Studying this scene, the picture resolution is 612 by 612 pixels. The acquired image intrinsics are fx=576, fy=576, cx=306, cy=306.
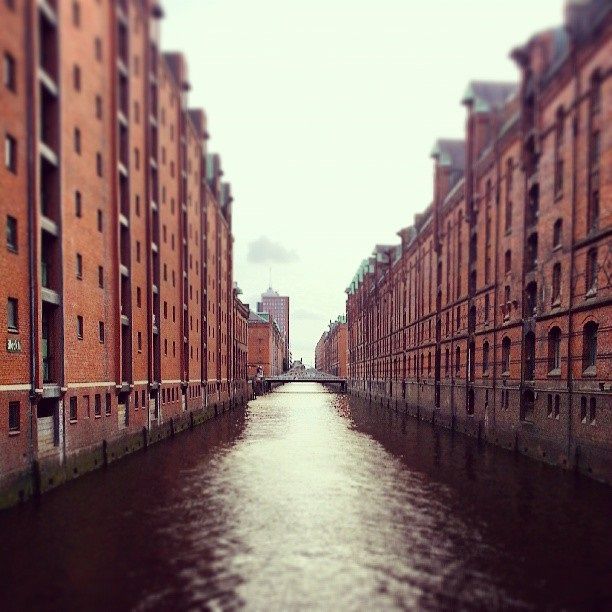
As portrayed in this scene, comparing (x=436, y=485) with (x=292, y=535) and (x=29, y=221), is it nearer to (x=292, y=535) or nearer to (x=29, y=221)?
(x=292, y=535)

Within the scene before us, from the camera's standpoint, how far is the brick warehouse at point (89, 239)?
62.0ft

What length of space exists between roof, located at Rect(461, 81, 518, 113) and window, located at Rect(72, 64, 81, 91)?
23989mm

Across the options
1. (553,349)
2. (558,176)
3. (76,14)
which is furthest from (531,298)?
(76,14)

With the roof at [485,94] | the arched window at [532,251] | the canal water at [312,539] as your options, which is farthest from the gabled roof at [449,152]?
the canal water at [312,539]

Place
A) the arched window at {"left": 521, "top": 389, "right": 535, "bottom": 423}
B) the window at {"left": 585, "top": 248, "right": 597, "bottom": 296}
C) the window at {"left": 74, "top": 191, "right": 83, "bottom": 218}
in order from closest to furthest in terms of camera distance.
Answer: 1. the window at {"left": 585, "top": 248, "right": 597, "bottom": 296}
2. the window at {"left": 74, "top": 191, "right": 83, "bottom": 218}
3. the arched window at {"left": 521, "top": 389, "right": 535, "bottom": 423}

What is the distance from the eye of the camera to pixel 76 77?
24000mm

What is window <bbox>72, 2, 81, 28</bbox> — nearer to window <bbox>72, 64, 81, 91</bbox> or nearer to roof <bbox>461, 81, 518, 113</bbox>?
window <bbox>72, 64, 81, 91</bbox>

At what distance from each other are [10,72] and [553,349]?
23987 millimetres

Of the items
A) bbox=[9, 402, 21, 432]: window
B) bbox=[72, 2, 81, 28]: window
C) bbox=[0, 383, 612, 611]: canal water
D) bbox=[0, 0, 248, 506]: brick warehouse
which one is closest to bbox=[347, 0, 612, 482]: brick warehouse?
bbox=[0, 383, 612, 611]: canal water

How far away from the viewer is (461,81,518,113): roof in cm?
3647

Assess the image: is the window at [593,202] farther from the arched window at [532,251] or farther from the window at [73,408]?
the window at [73,408]

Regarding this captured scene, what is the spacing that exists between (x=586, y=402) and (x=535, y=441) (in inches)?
197

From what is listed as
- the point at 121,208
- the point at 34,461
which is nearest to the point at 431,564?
the point at 34,461

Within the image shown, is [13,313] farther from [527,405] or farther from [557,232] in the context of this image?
[527,405]
